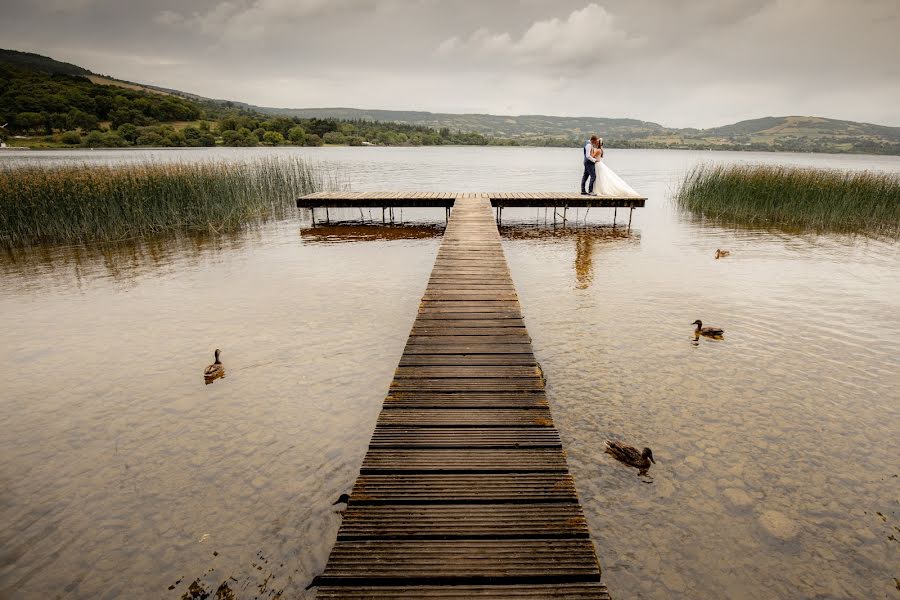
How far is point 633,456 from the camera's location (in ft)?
11.8

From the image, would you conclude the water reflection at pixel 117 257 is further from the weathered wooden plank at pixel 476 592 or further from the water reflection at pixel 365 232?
the weathered wooden plank at pixel 476 592

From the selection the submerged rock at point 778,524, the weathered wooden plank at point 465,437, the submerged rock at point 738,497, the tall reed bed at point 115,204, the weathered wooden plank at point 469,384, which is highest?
the tall reed bed at point 115,204

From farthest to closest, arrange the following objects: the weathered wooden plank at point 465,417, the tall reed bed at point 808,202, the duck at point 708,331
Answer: the tall reed bed at point 808,202, the duck at point 708,331, the weathered wooden plank at point 465,417

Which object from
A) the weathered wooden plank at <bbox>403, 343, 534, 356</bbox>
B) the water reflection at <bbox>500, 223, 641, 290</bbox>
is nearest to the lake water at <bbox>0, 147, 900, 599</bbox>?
the weathered wooden plank at <bbox>403, 343, 534, 356</bbox>

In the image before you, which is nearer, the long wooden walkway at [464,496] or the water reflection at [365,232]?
the long wooden walkway at [464,496]

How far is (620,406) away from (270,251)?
30.6 ft

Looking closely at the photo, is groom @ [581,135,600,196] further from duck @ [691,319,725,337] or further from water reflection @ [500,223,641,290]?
duck @ [691,319,725,337]

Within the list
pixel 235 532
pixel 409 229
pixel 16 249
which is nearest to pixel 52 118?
pixel 16 249

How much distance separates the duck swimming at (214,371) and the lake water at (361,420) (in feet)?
0.33

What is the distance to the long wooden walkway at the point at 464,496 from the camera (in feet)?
6.06

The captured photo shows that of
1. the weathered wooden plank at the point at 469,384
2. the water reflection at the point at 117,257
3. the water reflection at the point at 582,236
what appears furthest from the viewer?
the water reflection at the point at 582,236

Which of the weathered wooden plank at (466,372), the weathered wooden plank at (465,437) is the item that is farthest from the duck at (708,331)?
the weathered wooden plank at (465,437)

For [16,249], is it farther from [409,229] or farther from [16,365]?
[409,229]

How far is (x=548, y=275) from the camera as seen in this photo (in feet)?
30.5
